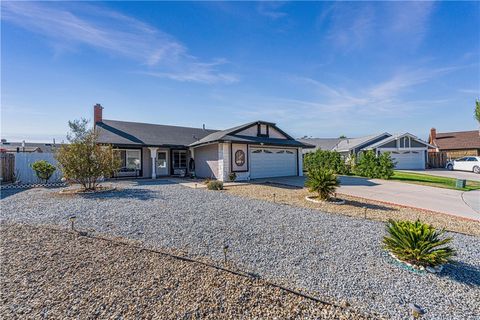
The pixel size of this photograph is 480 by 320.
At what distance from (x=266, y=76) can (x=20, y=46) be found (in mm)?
12014

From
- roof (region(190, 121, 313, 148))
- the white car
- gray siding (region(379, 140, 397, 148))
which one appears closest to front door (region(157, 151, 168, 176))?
roof (region(190, 121, 313, 148))

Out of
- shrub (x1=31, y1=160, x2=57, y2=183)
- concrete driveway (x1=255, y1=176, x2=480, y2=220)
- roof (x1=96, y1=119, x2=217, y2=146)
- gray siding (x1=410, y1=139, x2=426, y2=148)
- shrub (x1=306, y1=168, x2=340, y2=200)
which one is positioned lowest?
concrete driveway (x1=255, y1=176, x2=480, y2=220)

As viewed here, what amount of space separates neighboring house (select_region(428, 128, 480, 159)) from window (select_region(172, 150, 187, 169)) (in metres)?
28.8

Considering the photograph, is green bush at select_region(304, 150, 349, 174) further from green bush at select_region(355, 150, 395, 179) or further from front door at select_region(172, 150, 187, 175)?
front door at select_region(172, 150, 187, 175)

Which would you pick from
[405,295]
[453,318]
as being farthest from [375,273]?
[453,318]

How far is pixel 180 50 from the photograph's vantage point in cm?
1153

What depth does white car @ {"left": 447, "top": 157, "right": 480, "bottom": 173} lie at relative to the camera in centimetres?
2278

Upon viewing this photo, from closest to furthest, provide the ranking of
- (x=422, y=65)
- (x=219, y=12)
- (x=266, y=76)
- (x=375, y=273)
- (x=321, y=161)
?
(x=375, y=273) < (x=219, y=12) < (x=422, y=65) < (x=266, y=76) < (x=321, y=161)

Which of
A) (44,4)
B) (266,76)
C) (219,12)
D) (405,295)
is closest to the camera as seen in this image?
(405,295)

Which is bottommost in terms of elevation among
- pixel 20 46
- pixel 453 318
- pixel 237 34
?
pixel 453 318

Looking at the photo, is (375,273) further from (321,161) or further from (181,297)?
(321,161)

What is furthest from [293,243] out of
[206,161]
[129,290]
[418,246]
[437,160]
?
[437,160]

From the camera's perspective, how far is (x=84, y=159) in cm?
1067

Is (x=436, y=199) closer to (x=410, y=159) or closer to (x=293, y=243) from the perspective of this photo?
(x=293, y=243)
